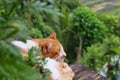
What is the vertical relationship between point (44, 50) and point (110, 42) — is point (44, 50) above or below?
above

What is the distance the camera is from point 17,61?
302mm

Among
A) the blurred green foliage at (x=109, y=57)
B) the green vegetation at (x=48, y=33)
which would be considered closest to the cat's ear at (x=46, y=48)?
the green vegetation at (x=48, y=33)

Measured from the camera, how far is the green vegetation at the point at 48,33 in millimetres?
310

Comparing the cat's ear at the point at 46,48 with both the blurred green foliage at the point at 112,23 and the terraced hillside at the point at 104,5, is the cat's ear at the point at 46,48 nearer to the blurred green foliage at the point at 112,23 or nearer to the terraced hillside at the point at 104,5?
the blurred green foliage at the point at 112,23

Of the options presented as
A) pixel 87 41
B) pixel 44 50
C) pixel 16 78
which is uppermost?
pixel 16 78

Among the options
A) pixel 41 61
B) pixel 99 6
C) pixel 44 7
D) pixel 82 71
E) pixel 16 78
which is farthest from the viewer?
pixel 99 6

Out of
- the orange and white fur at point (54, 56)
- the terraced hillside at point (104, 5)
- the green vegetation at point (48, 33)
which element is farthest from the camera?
the terraced hillside at point (104, 5)

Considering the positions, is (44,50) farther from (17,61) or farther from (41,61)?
(17,61)

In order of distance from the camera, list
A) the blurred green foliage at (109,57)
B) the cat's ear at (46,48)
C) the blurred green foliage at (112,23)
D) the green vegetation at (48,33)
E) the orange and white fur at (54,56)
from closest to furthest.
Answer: the green vegetation at (48,33) → the orange and white fur at (54,56) → the cat's ear at (46,48) → the blurred green foliage at (109,57) → the blurred green foliage at (112,23)

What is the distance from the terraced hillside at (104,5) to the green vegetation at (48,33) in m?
6.05

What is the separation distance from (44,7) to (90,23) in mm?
6862

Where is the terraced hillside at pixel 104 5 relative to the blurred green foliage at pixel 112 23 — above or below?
above

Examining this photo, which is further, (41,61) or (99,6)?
(99,6)

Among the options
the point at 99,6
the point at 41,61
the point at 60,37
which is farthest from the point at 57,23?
the point at 99,6
